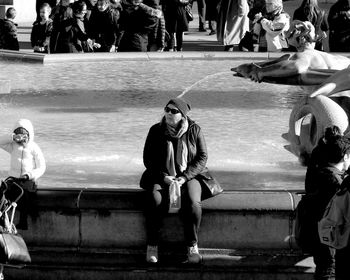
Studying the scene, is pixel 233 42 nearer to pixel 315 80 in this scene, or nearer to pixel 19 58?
pixel 19 58

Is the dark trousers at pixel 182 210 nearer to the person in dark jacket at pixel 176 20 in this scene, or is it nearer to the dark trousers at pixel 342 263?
the dark trousers at pixel 342 263

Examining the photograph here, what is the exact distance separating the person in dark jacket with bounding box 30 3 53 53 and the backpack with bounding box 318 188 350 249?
13.0 metres

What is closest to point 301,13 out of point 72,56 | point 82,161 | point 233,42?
point 233,42

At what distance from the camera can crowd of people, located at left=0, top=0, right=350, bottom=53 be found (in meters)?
20.4

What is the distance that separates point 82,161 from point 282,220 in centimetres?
319

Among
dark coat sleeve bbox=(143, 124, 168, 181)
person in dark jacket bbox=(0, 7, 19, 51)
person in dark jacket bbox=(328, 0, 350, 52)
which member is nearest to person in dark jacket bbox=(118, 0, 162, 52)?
person in dark jacket bbox=(0, 7, 19, 51)

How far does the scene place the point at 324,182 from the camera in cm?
910

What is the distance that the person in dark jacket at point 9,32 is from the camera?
2111cm

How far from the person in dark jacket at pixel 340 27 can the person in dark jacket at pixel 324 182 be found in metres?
13.1

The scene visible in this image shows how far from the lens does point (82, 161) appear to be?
495 inches

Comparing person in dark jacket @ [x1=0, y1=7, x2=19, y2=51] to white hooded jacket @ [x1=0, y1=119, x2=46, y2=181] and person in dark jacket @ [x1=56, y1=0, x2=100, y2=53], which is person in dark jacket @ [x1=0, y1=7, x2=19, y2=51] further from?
white hooded jacket @ [x1=0, y1=119, x2=46, y2=181]

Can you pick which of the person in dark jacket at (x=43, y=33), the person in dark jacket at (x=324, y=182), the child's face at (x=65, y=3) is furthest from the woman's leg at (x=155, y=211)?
the person in dark jacket at (x=43, y=33)

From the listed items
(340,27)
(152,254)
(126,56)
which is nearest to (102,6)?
(126,56)

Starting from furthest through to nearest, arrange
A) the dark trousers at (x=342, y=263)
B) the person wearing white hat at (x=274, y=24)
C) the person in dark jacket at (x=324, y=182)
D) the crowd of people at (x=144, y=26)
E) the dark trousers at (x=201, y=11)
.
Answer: the dark trousers at (x=201, y=11)
the crowd of people at (x=144, y=26)
the person wearing white hat at (x=274, y=24)
the person in dark jacket at (x=324, y=182)
the dark trousers at (x=342, y=263)
